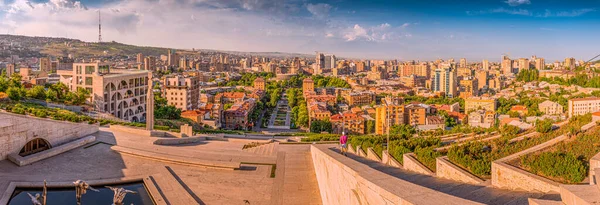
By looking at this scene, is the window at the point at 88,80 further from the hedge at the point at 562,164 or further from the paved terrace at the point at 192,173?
the hedge at the point at 562,164

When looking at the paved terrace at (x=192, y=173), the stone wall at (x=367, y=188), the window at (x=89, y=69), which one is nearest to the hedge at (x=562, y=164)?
the stone wall at (x=367, y=188)

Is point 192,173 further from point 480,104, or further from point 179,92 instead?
point 480,104

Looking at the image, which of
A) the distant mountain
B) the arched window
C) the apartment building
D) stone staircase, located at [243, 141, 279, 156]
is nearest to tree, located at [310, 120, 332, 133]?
the apartment building

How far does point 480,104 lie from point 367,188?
39.5 meters

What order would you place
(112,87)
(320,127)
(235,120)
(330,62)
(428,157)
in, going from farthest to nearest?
(330,62), (235,120), (320,127), (112,87), (428,157)

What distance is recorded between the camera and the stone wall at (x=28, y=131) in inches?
329

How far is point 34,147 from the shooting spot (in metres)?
9.10

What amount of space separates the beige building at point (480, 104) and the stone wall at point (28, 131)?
35.6 m

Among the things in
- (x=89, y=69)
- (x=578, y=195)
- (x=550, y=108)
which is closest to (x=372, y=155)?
(x=578, y=195)

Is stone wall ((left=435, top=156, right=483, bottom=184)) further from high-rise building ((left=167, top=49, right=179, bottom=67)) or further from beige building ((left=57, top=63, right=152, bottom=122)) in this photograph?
high-rise building ((left=167, top=49, right=179, bottom=67))

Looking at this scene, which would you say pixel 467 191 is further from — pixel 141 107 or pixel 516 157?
pixel 141 107

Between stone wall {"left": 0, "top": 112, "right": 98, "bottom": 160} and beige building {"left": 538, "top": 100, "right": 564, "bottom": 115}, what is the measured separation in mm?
33885

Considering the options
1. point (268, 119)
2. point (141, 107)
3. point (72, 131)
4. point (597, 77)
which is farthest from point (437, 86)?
point (72, 131)

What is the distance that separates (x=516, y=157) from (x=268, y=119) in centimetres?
2934
